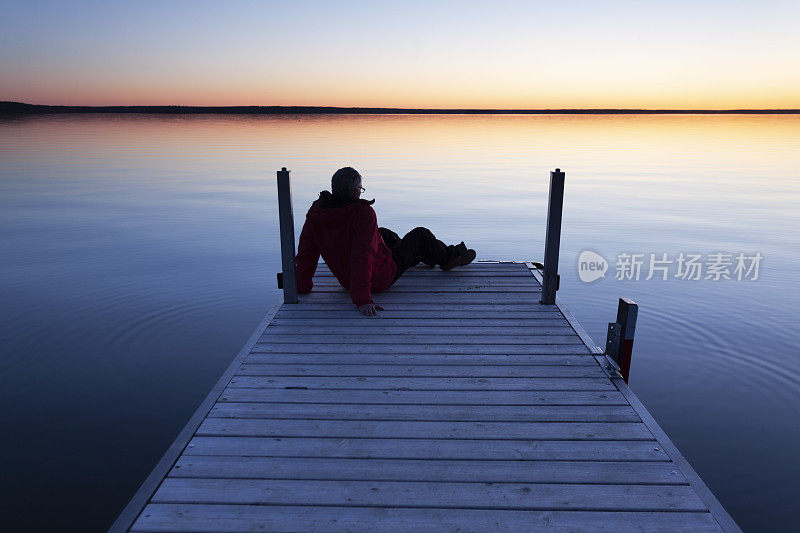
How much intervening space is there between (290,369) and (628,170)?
29.8 meters

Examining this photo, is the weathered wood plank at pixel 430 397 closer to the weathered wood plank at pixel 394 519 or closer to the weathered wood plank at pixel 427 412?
the weathered wood plank at pixel 427 412

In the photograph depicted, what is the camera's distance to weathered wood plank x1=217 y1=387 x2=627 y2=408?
3.81 meters

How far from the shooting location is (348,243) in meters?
5.47

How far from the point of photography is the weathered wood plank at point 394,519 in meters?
2.61

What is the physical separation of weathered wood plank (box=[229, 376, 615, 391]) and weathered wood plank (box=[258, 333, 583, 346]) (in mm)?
719

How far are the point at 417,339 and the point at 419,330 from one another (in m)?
0.22

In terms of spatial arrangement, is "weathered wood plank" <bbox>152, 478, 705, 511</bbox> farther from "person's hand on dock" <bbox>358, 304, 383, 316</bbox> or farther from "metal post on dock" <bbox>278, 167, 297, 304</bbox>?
"metal post on dock" <bbox>278, 167, 297, 304</bbox>

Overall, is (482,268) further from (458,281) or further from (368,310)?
(368,310)

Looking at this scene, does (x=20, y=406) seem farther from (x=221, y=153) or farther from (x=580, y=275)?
(x=221, y=153)

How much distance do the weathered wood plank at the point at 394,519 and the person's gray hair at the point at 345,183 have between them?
3.23m

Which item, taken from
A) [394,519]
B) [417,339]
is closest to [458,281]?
[417,339]

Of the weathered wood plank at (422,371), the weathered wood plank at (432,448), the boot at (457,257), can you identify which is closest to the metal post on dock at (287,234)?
the weathered wood plank at (422,371)

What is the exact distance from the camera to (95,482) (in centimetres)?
470

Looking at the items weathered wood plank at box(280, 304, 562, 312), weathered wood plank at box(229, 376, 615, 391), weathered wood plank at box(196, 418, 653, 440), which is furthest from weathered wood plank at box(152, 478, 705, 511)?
weathered wood plank at box(280, 304, 562, 312)
